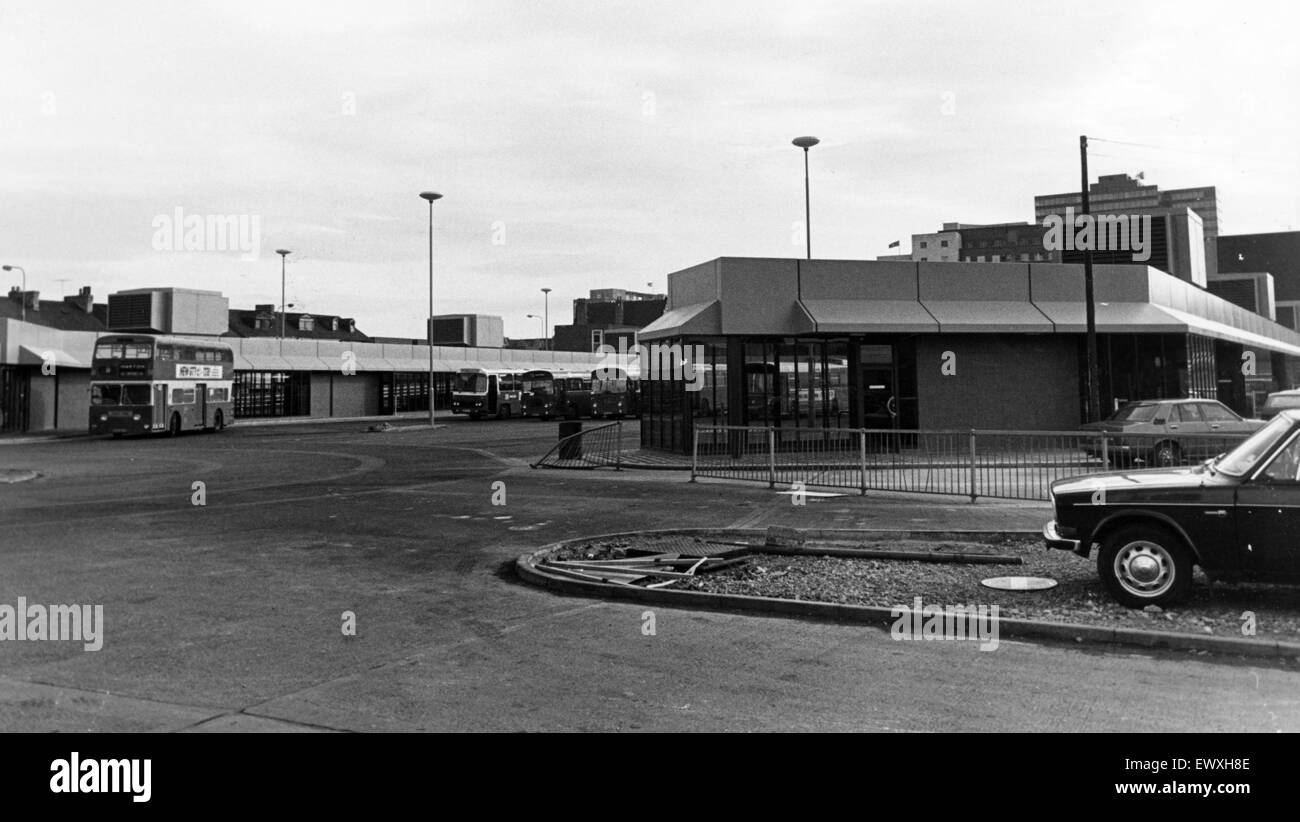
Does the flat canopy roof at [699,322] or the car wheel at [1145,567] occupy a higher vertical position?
the flat canopy roof at [699,322]

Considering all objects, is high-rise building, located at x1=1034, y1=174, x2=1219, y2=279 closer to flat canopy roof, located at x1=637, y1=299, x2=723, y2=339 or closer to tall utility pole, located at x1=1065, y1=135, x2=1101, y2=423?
tall utility pole, located at x1=1065, y1=135, x2=1101, y2=423

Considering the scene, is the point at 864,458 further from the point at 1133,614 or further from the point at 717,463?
the point at 1133,614

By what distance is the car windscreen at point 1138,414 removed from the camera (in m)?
20.2

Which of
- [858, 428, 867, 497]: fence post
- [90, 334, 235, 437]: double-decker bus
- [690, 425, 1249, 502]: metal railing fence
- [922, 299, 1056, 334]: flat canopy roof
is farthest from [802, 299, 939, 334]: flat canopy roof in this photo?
[90, 334, 235, 437]: double-decker bus

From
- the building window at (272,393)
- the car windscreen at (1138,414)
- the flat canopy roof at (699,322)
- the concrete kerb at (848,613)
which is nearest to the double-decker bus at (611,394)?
the building window at (272,393)

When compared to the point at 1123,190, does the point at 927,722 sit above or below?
below

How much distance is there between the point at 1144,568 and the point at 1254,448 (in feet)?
4.47

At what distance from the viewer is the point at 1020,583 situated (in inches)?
362

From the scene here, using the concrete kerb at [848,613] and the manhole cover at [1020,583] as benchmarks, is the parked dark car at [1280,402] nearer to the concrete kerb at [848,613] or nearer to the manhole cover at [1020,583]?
the manhole cover at [1020,583]

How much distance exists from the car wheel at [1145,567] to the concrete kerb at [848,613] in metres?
0.94

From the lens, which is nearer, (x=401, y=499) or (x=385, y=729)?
(x=385, y=729)

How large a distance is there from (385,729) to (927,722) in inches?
119
